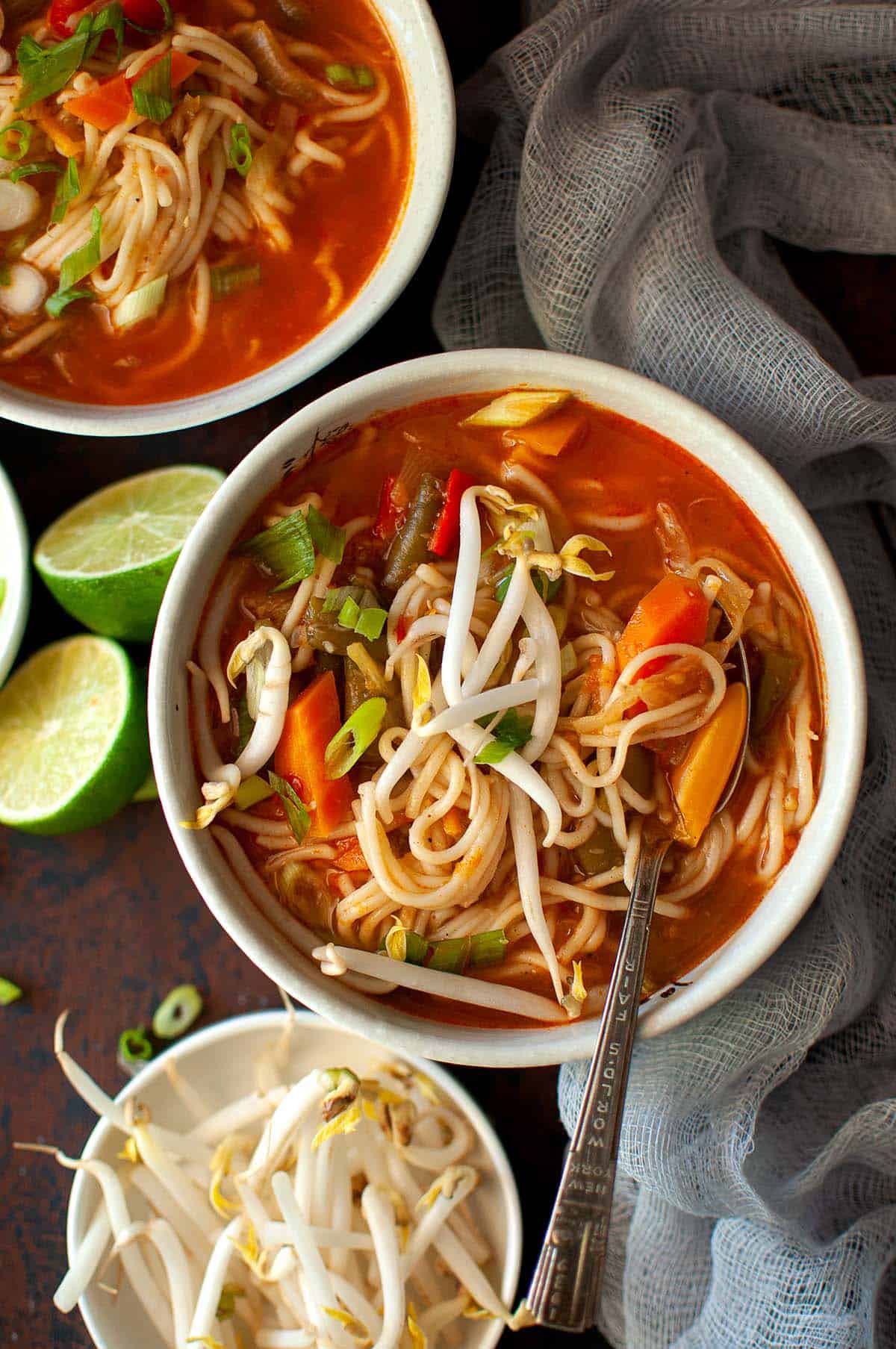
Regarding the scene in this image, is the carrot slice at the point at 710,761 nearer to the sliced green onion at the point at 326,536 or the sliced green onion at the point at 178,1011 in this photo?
the sliced green onion at the point at 326,536

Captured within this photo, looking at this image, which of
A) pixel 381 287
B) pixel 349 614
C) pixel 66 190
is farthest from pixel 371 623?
pixel 66 190

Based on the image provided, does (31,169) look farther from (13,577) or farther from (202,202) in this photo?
(13,577)

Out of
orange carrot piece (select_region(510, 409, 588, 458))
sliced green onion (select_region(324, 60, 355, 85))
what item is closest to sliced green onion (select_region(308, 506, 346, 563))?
orange carrot piece (select_region(510, 409, 588, 458))

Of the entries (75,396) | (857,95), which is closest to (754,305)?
(857,95)

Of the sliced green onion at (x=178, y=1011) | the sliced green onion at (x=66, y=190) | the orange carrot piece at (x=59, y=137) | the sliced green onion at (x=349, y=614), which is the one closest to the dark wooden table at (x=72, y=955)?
the sliced green onion at (x=178, y=1011)

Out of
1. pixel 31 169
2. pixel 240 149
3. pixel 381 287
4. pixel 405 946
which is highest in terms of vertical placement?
pixel 31 169

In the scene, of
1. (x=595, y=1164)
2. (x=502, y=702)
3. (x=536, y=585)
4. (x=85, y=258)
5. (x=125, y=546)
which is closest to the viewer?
(x=595, y=1164)

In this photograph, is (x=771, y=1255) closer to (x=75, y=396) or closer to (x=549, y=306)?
(x=549, y=306)

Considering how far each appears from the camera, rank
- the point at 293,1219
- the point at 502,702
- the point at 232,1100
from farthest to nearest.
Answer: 1. the point at 232,1100
2. the point at 293,1219
3. the point at 502,702
